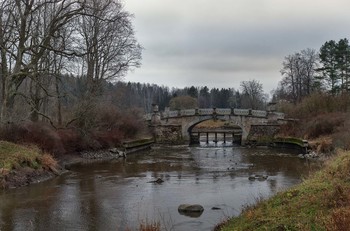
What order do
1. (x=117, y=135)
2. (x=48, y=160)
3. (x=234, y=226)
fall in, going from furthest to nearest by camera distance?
(x=117, y=135) → (x=48, y=160) → (x=234, y=226)

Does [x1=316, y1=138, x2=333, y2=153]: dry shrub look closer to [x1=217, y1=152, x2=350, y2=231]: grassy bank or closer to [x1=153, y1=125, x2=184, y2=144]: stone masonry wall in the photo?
[x1=217, y1=152, x2=350, y2=231]: grassy bank

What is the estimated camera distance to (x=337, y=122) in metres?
35.2

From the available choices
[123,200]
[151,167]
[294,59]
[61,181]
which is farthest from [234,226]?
[294,59]

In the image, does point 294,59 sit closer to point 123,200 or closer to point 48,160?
point 48,160

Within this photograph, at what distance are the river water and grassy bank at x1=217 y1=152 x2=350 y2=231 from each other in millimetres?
2032

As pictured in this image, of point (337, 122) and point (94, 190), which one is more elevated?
point (337, 122)

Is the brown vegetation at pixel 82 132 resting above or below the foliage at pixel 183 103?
below

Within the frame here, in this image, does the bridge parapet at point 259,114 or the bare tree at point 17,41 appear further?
the bridge parapet at point 259,114

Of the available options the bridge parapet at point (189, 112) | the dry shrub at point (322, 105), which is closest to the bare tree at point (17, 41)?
the dry shrub at point (322, 105)

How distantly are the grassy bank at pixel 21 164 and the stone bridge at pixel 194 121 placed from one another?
101 feet

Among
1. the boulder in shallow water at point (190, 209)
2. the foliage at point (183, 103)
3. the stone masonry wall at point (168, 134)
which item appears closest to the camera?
the boulder in shallow water at point (190, 209)

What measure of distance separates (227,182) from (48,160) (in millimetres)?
9488

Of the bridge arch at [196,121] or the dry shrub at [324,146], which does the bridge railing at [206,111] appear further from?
the dry shrub at [324,146]

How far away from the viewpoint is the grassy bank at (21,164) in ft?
61.9
